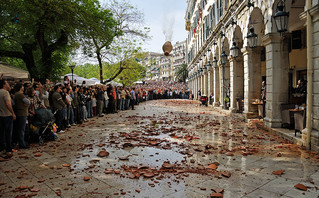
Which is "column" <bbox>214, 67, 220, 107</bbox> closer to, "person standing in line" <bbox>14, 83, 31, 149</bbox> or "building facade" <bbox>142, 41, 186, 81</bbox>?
"person standing in line" <bbox>14, 83, 31, 149</bbox>

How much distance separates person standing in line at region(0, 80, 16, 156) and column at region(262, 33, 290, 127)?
338 inches

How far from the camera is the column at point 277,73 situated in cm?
827

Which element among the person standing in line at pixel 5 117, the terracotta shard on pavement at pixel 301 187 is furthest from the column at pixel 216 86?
the terracotta shard on pavement at pixel 301 187

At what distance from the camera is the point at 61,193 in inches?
136

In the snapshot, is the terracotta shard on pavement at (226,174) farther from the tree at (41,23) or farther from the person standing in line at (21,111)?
the tree at (41,23)

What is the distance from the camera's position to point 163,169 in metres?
4.45

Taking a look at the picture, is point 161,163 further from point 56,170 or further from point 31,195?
point 31,195

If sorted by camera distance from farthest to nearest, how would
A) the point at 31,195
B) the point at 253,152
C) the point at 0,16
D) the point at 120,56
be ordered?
the point at 120,56
the point at 0,16
the point at 253,152
the point at 31,195

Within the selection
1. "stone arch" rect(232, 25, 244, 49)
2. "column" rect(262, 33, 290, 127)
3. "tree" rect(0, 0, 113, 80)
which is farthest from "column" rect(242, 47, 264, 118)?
"tree" rect(0, 0, 113, 80)

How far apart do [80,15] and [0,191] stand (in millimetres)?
11607

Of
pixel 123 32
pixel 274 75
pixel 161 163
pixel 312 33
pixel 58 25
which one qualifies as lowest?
pixel 161 163

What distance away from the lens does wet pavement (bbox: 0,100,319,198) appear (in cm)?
350

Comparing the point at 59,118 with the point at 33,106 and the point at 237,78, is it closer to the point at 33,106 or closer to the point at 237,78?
the point at 33,106

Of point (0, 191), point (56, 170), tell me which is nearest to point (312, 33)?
point (56, 170)
